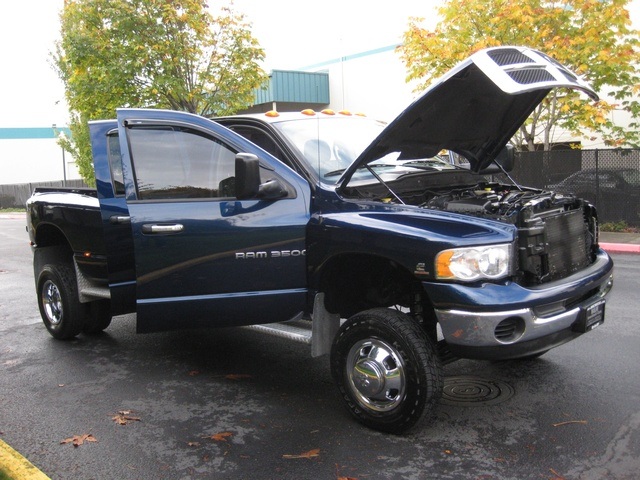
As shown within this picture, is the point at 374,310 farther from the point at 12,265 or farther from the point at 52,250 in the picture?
the point at 12,265

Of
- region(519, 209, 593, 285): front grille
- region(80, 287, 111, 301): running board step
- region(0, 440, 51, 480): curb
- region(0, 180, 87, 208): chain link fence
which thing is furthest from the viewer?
region(0, 180, 87, 208): chain link fence

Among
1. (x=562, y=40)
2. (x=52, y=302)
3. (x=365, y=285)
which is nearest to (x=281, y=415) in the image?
(x=365, y=285)

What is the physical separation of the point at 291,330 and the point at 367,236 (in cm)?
102

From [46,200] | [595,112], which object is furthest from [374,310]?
[595,112]

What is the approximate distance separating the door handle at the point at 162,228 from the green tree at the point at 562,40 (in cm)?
1165

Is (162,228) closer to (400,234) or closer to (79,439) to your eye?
(79,439)

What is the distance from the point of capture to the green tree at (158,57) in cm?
1488

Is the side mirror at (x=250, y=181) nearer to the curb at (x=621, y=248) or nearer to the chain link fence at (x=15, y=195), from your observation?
the curb at (x=621, y=248)

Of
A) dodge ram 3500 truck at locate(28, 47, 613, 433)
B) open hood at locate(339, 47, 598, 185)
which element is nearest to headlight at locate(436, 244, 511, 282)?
dodge ram 3500 truck at locate(28, 47, 613, 433)

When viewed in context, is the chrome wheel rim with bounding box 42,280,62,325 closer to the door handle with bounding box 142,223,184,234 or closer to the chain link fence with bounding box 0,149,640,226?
the door handle with bounding box 142,223,184,234

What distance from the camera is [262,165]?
436 cm

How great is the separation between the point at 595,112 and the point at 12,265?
12604mm

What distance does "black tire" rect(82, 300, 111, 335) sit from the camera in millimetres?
6070

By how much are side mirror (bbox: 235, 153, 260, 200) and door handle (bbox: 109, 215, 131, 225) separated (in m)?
0.96
